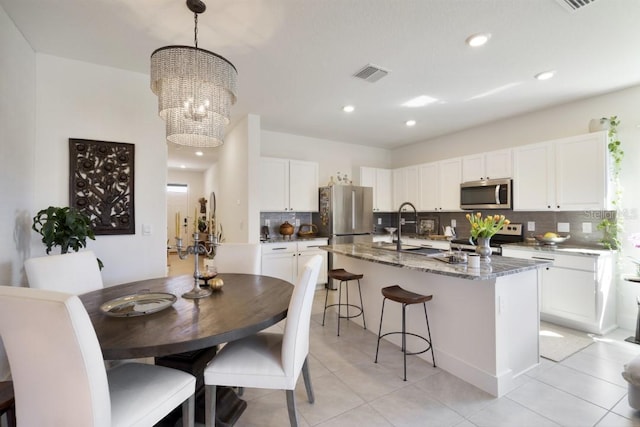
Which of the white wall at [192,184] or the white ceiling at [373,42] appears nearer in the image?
the white ceiling at [373,42]

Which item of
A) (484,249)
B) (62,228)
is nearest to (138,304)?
(62,228)

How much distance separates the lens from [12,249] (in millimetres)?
2232

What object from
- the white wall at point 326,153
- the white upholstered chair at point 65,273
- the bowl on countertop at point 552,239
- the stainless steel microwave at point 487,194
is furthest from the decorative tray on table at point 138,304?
the stainless steel microwave at point 487,194

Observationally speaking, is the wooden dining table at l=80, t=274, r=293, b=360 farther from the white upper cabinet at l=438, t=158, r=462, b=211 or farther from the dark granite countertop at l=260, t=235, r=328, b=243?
the white upper cabinet at l=438, t=158, r=462, b=211

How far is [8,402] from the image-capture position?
4.24 ft

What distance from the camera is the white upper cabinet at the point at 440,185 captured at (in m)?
4.82

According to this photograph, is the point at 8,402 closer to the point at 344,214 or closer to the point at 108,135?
the point at 108,135

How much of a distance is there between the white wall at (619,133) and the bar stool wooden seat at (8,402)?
17.1 feet

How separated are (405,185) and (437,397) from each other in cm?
427

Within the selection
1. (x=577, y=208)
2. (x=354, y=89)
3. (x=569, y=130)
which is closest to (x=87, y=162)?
(x=354, y=89)

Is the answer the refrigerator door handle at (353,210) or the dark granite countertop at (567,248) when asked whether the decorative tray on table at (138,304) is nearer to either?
the refrigerator door handle at (353,210)

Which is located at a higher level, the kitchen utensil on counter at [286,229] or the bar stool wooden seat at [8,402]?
the kitchen utensil on counter at [286,229]

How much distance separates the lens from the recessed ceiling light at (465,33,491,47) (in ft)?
7.70

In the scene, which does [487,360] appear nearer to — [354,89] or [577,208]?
[577,208]
